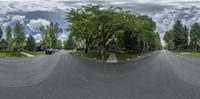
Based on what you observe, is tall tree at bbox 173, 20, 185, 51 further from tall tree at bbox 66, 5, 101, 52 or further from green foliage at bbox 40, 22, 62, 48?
tall tree at bbox 66, 5, 101, 52

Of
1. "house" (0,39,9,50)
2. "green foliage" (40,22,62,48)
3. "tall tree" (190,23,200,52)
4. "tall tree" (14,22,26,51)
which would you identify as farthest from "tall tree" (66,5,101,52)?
"tall tree" (190,23,200,52)

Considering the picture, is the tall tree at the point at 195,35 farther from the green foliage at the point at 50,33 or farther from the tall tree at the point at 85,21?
the tall tree at the point at 85,21

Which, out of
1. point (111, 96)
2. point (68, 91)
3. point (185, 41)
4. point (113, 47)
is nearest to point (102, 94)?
point (111, 96)

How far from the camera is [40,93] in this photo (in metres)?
11.2

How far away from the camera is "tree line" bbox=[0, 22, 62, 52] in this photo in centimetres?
9550

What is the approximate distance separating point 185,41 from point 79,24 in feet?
323

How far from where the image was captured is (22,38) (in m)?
95.1

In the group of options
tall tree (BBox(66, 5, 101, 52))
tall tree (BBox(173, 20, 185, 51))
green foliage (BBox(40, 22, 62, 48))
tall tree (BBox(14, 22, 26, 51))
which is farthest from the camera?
tall tree (BBox(173, 20, 185, 51))

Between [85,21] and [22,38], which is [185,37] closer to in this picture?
[22,38]

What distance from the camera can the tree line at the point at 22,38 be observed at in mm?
95500

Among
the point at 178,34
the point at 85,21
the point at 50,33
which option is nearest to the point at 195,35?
the point at 178,34

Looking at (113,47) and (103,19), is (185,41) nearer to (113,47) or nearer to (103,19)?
(113,47)

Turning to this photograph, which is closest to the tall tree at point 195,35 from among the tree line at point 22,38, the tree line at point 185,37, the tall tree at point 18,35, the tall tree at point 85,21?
the tree line at point 185,37

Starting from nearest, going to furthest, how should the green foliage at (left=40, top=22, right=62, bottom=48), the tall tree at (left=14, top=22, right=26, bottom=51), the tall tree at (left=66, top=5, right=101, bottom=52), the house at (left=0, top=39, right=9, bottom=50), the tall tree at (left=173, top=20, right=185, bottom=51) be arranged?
the tall tree at (left=66, top=5, right=101, bottom=52) < the tall tree at (left=14, top=22, right=26, bottom=51) < the house at (left=0, top=39, right=9, bottom=50) < the green foliage at (left=40, top=22, right=62, bottom=48) < the tall tree at (left=173, top=20, right=185, bottom=51)
